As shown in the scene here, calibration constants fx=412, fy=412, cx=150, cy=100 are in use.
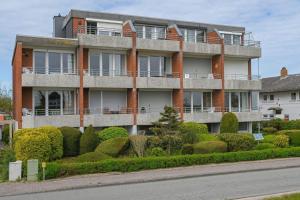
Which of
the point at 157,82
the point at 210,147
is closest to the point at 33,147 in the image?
the point at 210,147

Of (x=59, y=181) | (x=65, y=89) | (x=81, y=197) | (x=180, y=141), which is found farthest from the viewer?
(x=65, y=89)

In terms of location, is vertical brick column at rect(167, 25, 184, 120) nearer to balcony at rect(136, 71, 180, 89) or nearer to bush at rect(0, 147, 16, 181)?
balcony at rect(136, 71, 180, 89)

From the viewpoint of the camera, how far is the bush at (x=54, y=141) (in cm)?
2358

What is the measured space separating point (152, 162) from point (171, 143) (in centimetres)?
388

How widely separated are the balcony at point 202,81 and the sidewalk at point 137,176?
14.0 metres

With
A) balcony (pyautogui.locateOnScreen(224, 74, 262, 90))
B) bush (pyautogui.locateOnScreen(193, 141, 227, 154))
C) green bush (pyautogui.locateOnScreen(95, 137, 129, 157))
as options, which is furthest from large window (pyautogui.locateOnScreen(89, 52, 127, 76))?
bush (pyautogui.locateOnScreen(193, 141, 227, 154))

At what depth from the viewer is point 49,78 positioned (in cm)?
3088

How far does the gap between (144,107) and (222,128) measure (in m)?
7.08

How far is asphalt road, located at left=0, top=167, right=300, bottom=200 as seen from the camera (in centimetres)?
1379

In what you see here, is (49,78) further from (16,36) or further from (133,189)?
(133,189)

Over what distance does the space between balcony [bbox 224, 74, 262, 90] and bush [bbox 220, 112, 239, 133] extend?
4331 mm

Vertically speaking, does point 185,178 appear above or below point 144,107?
below

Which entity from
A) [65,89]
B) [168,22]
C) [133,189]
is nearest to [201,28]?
[168,22]

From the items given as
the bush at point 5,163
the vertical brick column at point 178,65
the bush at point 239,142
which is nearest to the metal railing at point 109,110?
the vertical brick column at point 178,65
